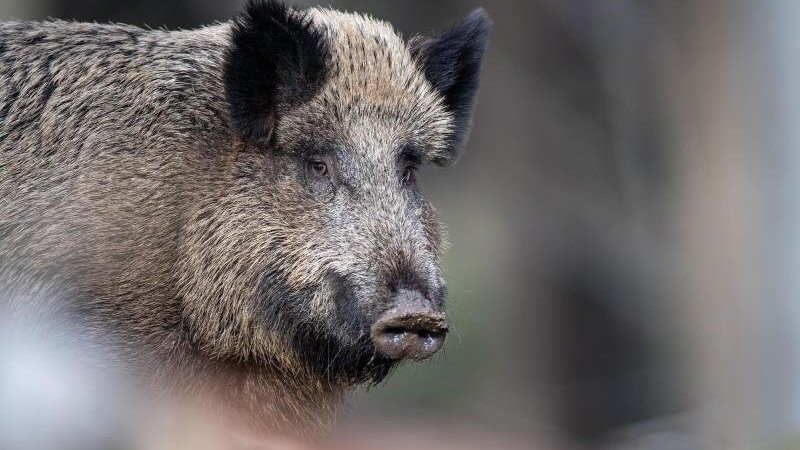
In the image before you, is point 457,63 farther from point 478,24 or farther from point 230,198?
point 230,198

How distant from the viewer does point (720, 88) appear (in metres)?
11.4

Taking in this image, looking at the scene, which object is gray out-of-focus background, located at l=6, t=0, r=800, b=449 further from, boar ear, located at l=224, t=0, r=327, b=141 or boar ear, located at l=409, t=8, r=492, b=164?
boar ear, located at l=224, t=0, r=327, b=141

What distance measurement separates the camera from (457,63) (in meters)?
6.57

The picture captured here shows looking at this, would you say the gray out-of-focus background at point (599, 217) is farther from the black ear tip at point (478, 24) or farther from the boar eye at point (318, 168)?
the boar eye at point (318, 168)

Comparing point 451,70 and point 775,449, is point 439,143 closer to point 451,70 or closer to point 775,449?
point 451,70

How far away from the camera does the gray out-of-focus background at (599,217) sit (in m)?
11.0

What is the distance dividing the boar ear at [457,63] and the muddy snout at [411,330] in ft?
4.64

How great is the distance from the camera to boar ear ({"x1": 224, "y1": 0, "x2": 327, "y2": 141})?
5938 millimetres

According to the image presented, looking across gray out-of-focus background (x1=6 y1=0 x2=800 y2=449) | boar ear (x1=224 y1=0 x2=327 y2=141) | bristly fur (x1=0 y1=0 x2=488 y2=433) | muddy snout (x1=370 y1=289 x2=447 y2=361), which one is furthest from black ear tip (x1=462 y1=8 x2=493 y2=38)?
gray out-of-focus background (x1=6 y1=0 x2=800 y2=449)

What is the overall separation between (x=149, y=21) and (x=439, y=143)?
858cm

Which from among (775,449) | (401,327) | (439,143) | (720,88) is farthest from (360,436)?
(720,88)

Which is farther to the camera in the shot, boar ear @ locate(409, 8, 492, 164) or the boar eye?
boar ear @ locate(409, 8, 492, 164)

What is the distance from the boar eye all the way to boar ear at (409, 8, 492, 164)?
2.31ft

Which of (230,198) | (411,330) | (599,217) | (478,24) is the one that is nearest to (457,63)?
(478,24)
